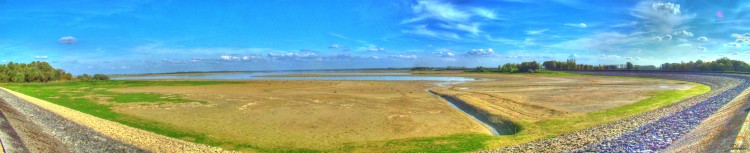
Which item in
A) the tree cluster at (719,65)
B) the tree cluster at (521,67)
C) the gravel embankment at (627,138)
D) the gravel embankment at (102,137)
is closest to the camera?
the gravel embankment at (627,138)

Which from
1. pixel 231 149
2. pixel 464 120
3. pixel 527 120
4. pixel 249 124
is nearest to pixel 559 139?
pixel 527 120

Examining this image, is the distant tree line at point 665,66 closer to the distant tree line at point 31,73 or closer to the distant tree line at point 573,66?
the distant tree line at point 573,66

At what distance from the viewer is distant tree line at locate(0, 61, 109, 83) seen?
6606 centimetres

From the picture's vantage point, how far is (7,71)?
67.1 metres

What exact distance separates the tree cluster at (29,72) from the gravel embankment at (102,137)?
200 feet

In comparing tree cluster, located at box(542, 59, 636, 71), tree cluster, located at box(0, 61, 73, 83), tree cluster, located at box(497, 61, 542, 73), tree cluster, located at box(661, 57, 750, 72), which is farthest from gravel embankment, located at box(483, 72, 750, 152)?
tree cluster, located at box(542, 59, 636, 71)

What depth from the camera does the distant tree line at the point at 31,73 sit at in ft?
217

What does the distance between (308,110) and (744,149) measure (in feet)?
74.3

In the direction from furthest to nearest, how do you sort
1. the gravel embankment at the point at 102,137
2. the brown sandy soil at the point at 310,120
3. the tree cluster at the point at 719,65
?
the tree cluster at the point at 719,65 < the brown sandy soil at the point at 310,120 < the gravel embankment at the point at 102,137

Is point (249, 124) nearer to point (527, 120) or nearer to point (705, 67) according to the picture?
point (527, 120)

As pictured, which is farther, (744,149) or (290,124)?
(290,124)

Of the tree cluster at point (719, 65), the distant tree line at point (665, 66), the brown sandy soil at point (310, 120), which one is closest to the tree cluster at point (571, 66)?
the distant tree line at point (665, 66)

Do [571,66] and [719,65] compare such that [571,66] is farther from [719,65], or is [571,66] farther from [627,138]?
[627,138]

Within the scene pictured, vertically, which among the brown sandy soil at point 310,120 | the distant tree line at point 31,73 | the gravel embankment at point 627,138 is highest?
the distant tree line at point 31,73
